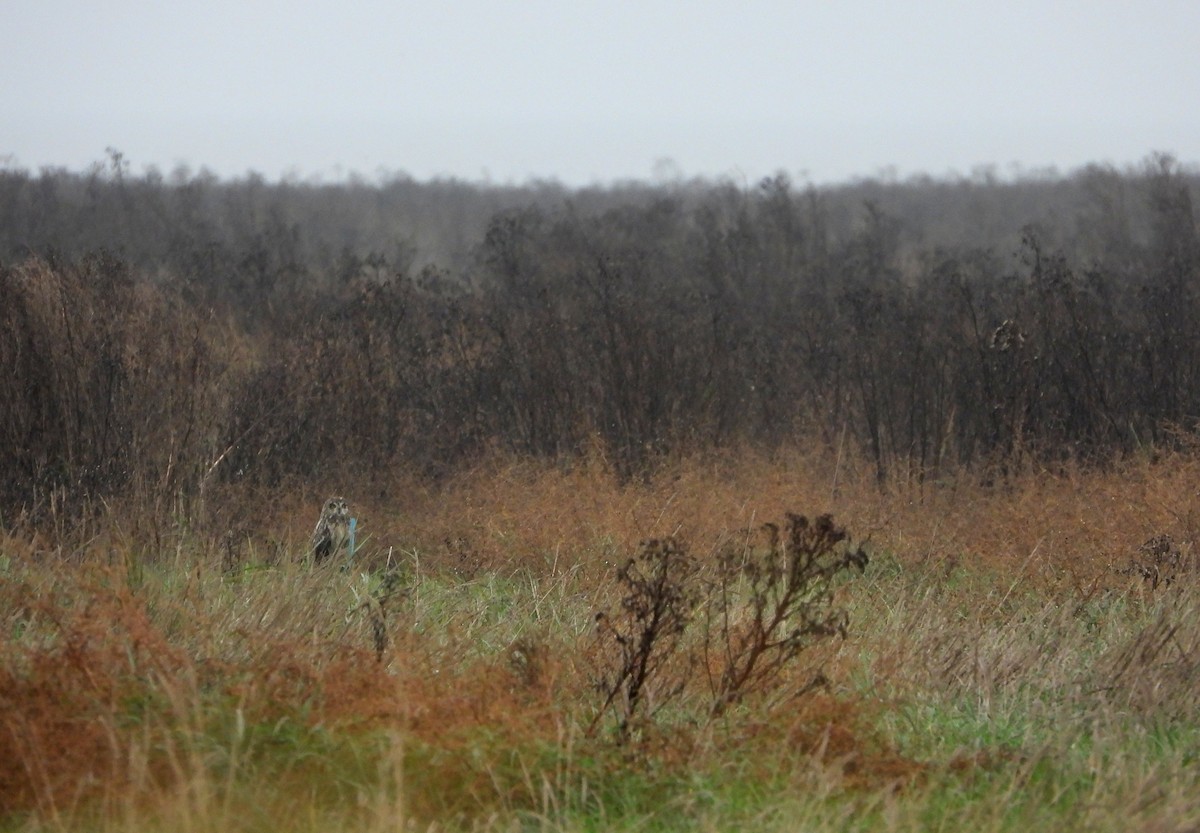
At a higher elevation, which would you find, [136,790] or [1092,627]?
[136,790]

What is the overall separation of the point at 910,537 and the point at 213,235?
67.1 feet

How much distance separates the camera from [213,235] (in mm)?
26625

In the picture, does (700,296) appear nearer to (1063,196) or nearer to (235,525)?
(235,525)

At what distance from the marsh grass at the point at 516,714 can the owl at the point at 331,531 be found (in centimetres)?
66

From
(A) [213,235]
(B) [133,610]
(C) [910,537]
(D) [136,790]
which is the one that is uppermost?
(A) [213,235]

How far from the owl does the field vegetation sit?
0.42ft

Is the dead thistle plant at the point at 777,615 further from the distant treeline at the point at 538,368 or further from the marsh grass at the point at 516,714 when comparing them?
the distant treeline at the point at 538,368

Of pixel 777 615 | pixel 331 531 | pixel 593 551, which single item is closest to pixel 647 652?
pixel 777 615

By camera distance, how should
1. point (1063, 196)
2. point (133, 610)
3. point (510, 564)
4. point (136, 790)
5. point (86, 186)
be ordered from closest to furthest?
point (136, 790) < point (133, 610) < point (510, 564) < point (86, 186) < point (1063, 196)

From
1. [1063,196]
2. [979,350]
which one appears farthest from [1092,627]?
[1063,196]

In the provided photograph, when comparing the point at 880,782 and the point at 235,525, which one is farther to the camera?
the point at 235,525

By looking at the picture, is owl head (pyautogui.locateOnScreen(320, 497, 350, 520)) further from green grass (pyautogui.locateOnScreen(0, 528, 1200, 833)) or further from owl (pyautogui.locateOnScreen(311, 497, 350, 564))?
green grass (pyautogui.locateOnScreen(0, 528, 1200, 833))

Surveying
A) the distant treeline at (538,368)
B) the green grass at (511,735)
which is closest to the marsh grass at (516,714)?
the green grass at (511,735)

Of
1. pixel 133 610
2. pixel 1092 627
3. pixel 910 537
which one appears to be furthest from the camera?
pixel 910 537
